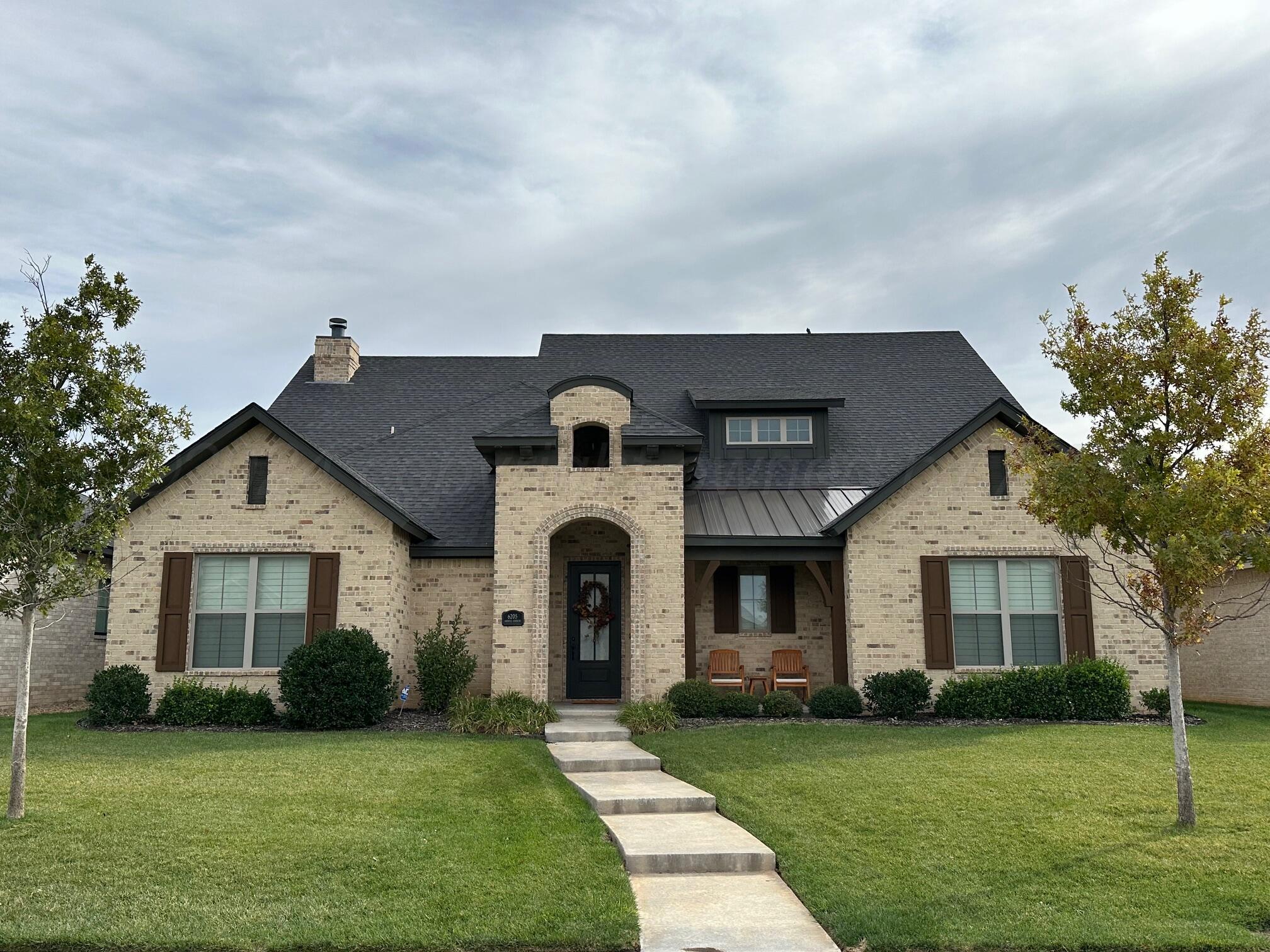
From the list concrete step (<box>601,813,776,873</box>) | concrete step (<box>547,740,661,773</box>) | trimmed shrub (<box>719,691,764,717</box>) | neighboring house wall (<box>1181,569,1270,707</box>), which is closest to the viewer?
concrete step (<box>601,813,776,873</box>)

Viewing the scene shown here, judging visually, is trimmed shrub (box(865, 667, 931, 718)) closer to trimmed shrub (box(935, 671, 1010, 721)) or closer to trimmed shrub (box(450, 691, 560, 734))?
trimmed shrub (box(935, 671, 1010, 721))

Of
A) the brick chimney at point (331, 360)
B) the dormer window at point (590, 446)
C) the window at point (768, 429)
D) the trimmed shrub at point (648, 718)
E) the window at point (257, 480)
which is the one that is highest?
the brick chimney at point (331, 360)

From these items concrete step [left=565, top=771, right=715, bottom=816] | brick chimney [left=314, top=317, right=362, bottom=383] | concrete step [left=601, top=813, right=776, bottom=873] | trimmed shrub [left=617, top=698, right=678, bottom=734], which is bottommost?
concrete step [left=601, top=813, right=776, bottom=873]

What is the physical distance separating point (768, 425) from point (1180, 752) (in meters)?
12.4

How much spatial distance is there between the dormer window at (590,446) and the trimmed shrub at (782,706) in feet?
15.4

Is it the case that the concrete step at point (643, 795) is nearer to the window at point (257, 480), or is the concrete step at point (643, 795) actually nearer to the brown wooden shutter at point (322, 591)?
the brown wooden shutter at point (322, 591)

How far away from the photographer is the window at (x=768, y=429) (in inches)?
772

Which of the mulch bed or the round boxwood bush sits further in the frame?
the mulch bed

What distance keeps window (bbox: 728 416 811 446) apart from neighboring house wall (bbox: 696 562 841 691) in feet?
10.8

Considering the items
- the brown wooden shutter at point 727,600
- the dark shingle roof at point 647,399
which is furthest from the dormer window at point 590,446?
the brown wooden shutter at point 727,600

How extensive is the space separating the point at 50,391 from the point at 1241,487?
1015 centimetres

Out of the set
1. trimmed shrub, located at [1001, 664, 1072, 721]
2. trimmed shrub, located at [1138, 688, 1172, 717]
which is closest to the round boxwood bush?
trimmed shrub, located at [1001, 664, 1072, 721]

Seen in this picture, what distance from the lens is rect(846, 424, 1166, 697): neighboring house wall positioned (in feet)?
50.6

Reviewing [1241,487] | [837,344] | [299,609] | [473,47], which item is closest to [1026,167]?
[1241,487]
